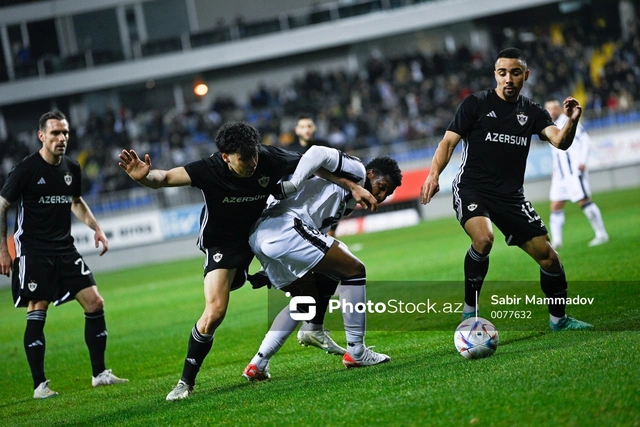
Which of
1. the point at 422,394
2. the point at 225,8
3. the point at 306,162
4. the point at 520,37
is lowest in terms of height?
the point at 422,394

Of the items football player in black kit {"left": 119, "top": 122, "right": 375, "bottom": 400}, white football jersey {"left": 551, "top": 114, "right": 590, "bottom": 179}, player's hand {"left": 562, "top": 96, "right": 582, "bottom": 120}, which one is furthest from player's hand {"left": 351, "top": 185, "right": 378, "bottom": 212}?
white football jersey {"left": 551, "top": 114, "right": 590, "bottom": 179}

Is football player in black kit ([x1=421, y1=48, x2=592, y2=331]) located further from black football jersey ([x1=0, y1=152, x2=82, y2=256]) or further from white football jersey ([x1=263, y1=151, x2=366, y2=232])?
black football jersey ([x1=0, y1=152, x2=82, y2=256])

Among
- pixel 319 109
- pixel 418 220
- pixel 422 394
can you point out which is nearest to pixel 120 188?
pixel 319 109

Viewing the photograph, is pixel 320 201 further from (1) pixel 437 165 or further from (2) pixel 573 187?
(2) pixel 573 187

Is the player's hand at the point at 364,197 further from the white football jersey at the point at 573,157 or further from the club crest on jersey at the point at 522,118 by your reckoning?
the white football jersey at the point at 573,157

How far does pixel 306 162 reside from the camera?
6832 mm

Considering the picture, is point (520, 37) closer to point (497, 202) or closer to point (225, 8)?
point (225, 8)

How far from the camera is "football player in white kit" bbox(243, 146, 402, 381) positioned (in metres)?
6.76

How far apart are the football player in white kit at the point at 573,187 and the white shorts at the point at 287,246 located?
27.2 feet

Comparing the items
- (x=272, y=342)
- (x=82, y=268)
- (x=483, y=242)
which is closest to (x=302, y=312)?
(x=272, y=342)

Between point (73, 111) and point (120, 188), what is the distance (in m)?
11.6

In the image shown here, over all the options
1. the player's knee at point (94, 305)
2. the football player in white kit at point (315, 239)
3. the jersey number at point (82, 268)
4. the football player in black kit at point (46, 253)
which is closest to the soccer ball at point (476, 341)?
the football player in white kit at point (315, 239)

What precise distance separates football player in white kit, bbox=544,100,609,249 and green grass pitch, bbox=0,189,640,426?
333 millimetres

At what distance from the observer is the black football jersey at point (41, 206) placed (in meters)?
8.42
